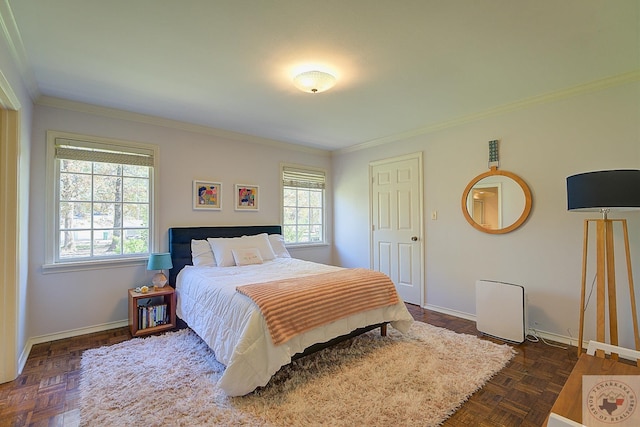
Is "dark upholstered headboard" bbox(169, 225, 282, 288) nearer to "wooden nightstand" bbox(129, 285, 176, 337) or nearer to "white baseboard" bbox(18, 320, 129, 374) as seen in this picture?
"wooden nightstand" bbox(129, 285, 176, 337)

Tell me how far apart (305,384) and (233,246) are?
2.02 metres

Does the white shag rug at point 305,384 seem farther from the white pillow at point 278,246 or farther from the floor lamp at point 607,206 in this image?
the white pillow at point 278,246

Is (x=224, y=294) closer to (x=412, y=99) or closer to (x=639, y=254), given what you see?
(x=412, y=99)

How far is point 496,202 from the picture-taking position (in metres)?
3.32

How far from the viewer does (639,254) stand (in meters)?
2.50

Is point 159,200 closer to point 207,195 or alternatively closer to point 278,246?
point 207,195

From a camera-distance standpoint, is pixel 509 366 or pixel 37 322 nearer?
pixel 509 366

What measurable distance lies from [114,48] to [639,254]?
4.41 m

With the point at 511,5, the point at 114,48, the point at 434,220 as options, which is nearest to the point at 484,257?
the point at 434,220

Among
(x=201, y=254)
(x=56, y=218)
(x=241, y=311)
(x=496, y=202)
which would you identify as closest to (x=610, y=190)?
(x=496, y=202)

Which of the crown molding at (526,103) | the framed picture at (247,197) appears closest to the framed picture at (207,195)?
the framed picture at (247,197)

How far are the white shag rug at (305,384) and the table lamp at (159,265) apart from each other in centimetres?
60

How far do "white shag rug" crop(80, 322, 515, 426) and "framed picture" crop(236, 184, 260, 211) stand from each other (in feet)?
6.33

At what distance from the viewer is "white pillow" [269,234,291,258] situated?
4.21m
